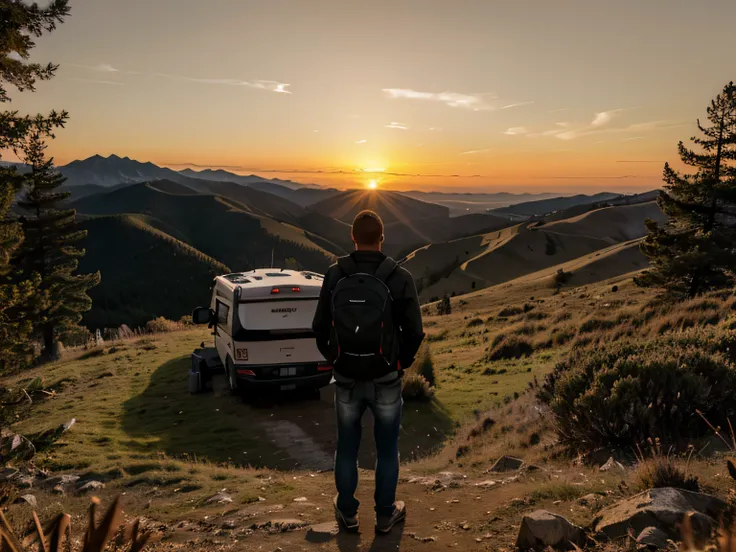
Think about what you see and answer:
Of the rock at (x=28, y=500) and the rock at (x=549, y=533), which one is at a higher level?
the rock at (x=549, y=533)

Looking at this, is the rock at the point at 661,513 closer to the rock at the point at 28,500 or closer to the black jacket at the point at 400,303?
the black jacket at the point at 400,303

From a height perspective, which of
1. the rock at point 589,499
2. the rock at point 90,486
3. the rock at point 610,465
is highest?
the rock at point 589,499

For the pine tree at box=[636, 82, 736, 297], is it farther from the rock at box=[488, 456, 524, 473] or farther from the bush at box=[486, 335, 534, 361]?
the rock at box=[488, 456, 524, 473]

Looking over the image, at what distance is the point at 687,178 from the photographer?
24.4 metres

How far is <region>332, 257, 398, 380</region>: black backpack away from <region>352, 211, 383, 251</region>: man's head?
296 mm

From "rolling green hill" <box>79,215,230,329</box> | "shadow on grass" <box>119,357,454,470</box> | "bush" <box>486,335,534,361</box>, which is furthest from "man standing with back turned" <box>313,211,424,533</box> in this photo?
"rolling green hill" <box>79,215,230,329</box>

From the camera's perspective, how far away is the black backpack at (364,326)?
3.95m

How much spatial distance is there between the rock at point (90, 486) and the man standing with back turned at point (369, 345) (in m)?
4.20

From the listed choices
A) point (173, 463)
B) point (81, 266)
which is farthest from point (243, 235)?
point (173, 463)

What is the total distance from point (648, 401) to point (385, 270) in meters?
4.24

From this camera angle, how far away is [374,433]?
4262mm

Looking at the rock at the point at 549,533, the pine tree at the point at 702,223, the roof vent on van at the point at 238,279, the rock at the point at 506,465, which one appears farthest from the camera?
the pine tree at the point at 702,223

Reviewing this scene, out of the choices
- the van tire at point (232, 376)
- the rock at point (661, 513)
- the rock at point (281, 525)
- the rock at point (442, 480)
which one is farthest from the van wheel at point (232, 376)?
the rock at point (661, 513)

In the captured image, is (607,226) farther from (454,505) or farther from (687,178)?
(454,505)
